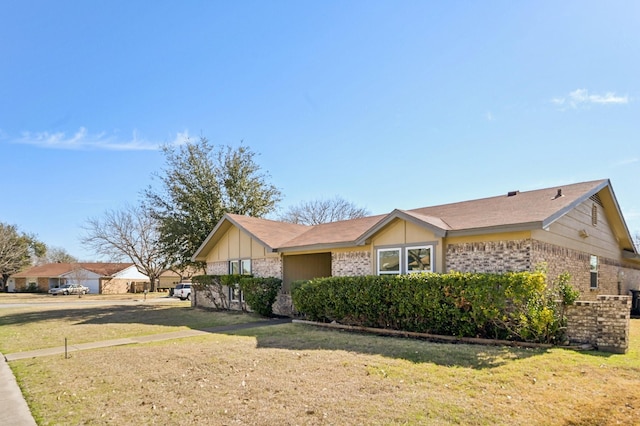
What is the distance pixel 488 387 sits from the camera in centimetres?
585

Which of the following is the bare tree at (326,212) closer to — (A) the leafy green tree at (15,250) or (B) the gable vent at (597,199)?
(B) the gable vent at (597,199)

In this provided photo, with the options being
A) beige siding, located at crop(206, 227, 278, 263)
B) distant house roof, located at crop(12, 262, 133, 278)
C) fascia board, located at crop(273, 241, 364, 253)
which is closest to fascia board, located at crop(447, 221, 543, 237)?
fascia board, located at crop(273, 241, 364, 253)

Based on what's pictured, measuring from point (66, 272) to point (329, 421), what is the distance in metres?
62.0

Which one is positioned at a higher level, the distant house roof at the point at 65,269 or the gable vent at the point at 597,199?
the gable vent at the point at 597,199

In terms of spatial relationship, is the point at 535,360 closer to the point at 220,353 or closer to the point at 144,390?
the point at 220,353

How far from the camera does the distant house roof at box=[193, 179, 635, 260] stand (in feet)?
36.0

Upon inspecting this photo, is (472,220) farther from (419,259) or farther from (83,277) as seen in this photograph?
(83,277)

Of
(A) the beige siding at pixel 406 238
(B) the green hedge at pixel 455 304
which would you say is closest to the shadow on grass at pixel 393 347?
(B) the green hedge at pixel 455 304

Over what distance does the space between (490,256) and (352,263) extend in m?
5.36

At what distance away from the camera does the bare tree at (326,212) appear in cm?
4981

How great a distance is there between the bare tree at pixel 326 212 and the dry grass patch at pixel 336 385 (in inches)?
1597

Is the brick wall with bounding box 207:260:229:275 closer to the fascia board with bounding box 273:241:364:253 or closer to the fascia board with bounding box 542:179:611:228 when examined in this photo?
the fascia board with bounding box 273:241:364:253

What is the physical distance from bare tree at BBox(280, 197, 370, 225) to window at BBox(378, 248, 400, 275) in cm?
3534

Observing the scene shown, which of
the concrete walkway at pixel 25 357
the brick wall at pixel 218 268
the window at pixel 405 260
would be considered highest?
the window at pixel 405 260
